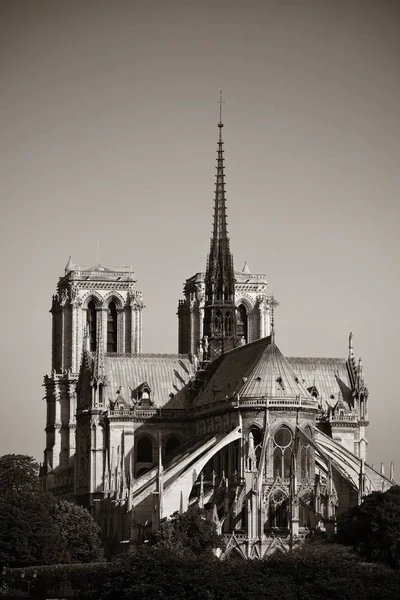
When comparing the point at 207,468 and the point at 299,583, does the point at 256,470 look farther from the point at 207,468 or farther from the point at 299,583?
the point at 299,583

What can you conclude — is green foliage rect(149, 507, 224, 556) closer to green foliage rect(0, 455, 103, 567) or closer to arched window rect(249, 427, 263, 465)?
green foliage rect(0, 455, 103, 567)

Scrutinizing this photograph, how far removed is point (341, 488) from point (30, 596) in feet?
90.4

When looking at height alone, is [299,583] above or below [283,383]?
below

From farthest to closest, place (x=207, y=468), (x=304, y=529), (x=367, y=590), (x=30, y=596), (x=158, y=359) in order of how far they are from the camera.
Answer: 1. (x=158, y=359)
2. (x=207, y=468)
3. (x=304, y=529)
4. (x=30, y=596)
5. (x=367, y=590)

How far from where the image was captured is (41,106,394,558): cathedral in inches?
6339

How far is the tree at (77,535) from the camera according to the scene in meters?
162

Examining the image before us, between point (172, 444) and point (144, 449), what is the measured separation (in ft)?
7.37

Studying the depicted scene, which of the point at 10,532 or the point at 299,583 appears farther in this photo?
the point at 10,532

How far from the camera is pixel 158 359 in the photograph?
189m

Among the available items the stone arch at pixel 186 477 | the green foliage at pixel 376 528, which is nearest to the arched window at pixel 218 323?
the stone arch at pixel 186 477

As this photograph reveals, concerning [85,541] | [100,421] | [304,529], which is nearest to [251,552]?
[304,529]

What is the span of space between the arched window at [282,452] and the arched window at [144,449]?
66.7 feet

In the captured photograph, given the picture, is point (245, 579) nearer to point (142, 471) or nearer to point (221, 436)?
point (221, 436)

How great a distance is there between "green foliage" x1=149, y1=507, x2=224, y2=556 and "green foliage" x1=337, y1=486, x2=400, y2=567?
8.50 m
